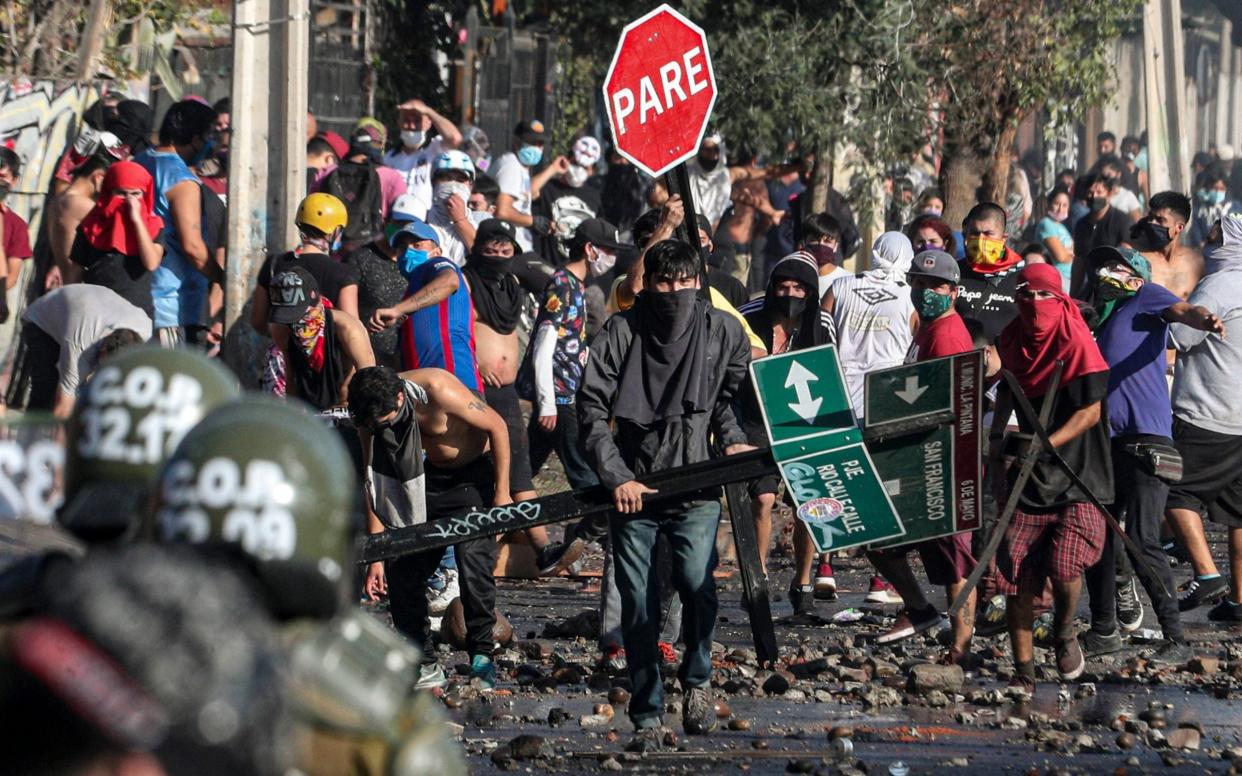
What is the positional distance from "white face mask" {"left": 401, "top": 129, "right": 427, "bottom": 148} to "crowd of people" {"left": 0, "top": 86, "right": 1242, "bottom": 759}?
2.16 meters

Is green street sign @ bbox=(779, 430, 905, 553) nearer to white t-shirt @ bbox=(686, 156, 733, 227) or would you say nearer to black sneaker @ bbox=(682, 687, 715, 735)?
black sneaker @ bbox=(682, 687, 715, 735)

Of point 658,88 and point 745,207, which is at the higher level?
point 745,207

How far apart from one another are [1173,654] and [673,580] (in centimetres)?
263

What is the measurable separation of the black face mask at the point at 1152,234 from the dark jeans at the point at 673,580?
4091mm

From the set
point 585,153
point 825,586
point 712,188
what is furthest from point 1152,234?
point 585,153

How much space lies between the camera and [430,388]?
862cm

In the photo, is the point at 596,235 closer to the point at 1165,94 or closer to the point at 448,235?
the point at 448,235

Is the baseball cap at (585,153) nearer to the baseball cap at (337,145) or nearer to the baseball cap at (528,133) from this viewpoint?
the baseball cap at (528,133)

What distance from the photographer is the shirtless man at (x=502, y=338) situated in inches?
410

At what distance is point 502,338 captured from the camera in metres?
10.8

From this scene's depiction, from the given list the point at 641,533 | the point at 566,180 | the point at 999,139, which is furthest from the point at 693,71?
the point at 999,139

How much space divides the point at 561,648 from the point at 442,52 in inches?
602

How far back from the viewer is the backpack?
12523 millimetres

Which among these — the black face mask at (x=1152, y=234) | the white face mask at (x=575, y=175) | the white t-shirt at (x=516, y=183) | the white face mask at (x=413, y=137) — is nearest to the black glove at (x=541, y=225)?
the white t-shirt at (x=516, y=183)
